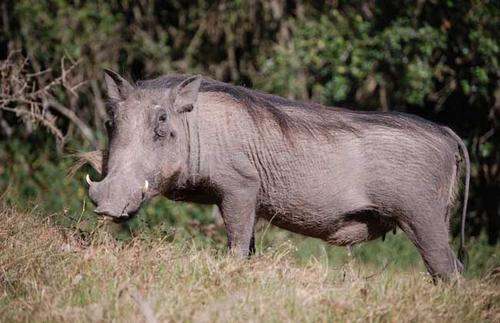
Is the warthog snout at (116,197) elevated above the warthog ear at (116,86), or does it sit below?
below

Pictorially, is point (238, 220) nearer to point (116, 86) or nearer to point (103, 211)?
point (103, 211)

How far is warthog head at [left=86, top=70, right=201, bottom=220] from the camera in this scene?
4684 mm

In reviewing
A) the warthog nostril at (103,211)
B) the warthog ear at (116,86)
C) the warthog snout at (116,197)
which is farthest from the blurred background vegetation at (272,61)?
the warthog nostril at (103,211)

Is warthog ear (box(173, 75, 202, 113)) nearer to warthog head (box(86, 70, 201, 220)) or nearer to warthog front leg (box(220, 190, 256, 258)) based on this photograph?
warthog head (box(86, 70, 201, 220))

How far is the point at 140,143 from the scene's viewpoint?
191 inches

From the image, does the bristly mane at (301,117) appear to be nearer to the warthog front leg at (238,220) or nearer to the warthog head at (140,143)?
the warthog head at (140,143)

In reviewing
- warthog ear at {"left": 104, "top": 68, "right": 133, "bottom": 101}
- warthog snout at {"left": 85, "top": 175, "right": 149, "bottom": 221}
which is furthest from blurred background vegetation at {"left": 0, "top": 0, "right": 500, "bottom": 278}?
Answer: warthog snout at {"left": 85, "top": 175, "right": 149, "bottom": 221}

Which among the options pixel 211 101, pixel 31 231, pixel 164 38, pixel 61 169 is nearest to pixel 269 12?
pixel 164 38

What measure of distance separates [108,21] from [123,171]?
563cm

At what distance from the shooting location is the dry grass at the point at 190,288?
12.8ft

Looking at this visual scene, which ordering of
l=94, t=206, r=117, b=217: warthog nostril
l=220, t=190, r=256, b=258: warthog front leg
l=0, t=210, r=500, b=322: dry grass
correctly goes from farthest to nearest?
l=220, t=190, r=256, b=258: warthog front leg < l=94, t=206, r=117, b=217: warthog nostril < l=0, t=210, r=500, b=322: dry grass

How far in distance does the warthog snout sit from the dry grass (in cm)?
19

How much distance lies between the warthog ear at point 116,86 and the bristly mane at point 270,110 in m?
0.14

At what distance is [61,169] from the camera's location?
9.98m
